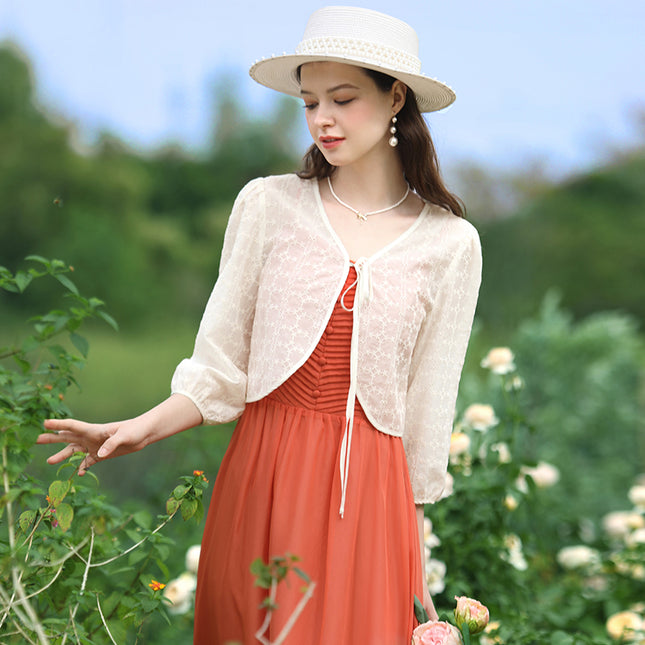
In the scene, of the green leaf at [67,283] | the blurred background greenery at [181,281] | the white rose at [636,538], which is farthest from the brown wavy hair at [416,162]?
the blurred background greenery at [181,281]

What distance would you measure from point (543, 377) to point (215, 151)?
2.37 meters

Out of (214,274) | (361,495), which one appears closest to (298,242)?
(361,495)

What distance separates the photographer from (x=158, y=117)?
194 inches

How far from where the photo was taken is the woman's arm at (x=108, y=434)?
138 centimetres

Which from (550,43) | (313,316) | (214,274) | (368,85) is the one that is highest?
(550,43)

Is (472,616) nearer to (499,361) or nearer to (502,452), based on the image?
(499,361)

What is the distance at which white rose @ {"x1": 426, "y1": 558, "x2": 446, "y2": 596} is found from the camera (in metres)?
2.32

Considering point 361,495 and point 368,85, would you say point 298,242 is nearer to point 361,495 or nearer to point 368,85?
point 368,85

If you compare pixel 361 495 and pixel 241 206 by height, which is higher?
pixel 241 206

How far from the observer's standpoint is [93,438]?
1404 millimetres

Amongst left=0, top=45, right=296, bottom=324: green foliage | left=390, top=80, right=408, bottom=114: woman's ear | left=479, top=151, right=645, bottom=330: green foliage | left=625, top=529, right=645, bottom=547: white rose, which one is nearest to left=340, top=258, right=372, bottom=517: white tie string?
left=390, top=80, right=408, bottom=114: woman's ear

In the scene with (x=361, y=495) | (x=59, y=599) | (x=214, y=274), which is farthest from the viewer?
(x=214, y=274)

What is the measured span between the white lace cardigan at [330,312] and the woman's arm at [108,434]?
8 cm

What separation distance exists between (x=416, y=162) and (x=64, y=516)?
1012 mm
